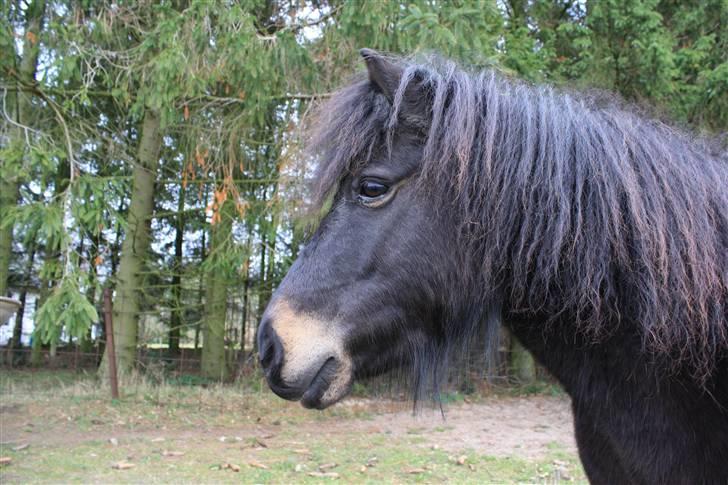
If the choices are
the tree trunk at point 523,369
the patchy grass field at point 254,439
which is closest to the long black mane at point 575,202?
the patchy grass field at point 254,439

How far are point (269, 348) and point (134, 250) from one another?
807 cm

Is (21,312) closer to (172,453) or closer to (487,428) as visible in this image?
(172,453)

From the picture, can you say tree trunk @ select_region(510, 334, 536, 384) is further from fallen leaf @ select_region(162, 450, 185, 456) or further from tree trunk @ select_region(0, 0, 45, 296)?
tree trunk @ select_region(0, 0, 45, 296)

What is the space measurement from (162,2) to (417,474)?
5.97m

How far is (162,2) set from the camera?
684 centimetres

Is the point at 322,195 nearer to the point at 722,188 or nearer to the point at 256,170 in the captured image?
the point at 722,188

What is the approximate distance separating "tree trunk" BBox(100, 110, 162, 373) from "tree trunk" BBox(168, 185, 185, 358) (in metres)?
0.57

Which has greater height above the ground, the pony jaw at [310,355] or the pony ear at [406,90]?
the pony ear at [406,90]

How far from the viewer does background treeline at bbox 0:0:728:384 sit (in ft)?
20.0

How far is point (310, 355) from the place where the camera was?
1645 millimetres

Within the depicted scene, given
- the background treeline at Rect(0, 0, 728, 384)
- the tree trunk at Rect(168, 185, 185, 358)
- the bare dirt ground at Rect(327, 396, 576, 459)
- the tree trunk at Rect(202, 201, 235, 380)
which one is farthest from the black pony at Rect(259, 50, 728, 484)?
the tree trunk at Rect(202, 201, 235, 380)

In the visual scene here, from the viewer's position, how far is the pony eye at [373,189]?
1.73 m

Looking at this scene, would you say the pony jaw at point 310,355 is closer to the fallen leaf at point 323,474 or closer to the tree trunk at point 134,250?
the fallen leaf at point 323,474

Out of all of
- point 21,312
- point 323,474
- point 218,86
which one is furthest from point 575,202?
point 21,312
